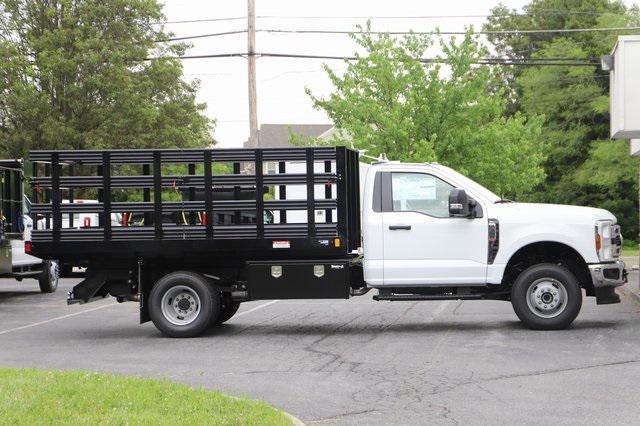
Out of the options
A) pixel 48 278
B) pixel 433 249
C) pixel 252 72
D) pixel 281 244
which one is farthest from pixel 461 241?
pixel 252 72

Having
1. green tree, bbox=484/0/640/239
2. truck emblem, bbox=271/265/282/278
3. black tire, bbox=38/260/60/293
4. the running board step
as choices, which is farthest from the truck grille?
green tree, bbox=484/0/640/239

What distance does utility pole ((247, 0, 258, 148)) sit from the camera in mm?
32031

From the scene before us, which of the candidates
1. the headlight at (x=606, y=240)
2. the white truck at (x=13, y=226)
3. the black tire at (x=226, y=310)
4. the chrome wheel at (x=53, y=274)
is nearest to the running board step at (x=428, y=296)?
the headlight at (x=606, y=240)

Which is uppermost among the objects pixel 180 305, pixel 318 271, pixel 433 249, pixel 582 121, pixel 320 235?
pixel 582 121

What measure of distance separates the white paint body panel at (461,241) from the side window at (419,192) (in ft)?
0.53

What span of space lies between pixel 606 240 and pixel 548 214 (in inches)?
35.3

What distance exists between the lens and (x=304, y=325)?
589 inches

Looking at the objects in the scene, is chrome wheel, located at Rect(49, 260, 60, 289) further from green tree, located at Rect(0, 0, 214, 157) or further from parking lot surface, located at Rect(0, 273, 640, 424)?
green tree, located at Rect(0, 0, 214, 157)

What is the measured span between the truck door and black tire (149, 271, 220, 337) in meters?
2.47

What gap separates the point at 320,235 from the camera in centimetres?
1327

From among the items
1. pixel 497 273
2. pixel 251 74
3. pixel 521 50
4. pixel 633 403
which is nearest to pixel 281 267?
pixel 497 273

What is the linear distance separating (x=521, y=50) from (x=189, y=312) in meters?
58.7

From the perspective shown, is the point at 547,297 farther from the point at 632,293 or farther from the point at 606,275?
the point at 632,293

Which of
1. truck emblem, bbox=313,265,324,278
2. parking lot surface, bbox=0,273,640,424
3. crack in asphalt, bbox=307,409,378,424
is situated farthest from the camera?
truck emblem, bbox=313,265,324,278
